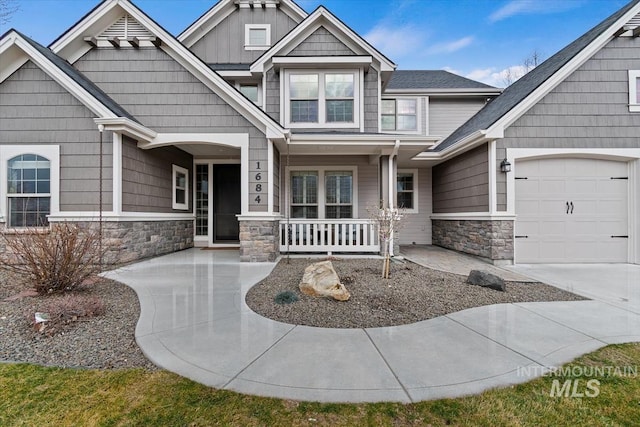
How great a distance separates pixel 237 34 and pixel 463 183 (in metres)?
9.99

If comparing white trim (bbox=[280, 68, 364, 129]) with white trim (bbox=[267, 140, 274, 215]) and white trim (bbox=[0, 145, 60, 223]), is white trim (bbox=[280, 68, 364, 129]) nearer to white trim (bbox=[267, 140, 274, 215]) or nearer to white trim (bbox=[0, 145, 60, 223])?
white trim (bbox=[267, 140, 274, 215])

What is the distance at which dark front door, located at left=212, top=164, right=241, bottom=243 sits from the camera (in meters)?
9.67

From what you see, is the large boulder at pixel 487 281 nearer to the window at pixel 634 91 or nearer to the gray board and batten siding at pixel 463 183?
the gray board and batten siding at pixel 463 183

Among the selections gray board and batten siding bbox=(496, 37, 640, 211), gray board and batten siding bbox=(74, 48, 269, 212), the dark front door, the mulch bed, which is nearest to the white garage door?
gray board and batten siding bbox=(496, 37, 640, 211)

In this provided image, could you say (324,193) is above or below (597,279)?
above

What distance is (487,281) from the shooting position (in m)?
5.00

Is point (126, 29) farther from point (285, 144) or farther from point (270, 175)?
point (270, 175)

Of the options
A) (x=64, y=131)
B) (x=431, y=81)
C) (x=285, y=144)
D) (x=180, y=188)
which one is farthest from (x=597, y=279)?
(x=64, y=131)

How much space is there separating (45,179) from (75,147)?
1.03 meters

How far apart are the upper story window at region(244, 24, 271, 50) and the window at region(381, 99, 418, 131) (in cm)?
514

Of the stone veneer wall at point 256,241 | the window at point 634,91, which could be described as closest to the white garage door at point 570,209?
the window at point 634,91

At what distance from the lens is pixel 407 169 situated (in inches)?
429

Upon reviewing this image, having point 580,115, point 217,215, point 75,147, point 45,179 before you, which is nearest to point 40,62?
point 75,147

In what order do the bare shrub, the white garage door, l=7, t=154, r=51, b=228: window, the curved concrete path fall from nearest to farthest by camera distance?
the curved concrete path < the bare shrub < l=7, t=154, r=51, b=228: window < the white garage door
